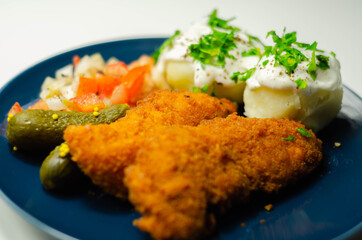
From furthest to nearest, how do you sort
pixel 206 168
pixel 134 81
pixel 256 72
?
pixel 134 81
pixel 256 72
pixel 206 168

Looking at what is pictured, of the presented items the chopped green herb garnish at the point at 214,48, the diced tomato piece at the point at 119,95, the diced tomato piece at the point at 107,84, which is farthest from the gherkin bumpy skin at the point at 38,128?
the chopped green herb garnish at the point at 214,48

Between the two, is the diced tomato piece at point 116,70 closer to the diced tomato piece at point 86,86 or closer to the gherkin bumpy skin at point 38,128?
the diced tomato piece at point 86,86

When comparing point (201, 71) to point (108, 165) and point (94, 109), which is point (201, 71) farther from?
point (108, 165)

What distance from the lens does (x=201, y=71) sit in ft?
12.1

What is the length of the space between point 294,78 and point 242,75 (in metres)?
0.60

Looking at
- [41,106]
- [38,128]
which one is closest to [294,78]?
[38,128]

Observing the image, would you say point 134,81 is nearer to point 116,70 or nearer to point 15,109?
point 116,70

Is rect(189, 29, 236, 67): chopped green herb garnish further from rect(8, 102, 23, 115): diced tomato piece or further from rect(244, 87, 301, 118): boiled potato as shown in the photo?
rect(8, 102, 23, 115): diced tomato piece

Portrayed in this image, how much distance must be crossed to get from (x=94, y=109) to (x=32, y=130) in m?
0.62

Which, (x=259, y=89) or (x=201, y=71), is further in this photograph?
(x=201, y=71)

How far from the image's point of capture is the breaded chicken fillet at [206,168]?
7.49 ft

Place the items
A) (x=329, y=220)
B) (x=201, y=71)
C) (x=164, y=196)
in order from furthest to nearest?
(x=201, y=71)
(x=329, y=220)
(x=164, y=196)

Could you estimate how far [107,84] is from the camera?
3877 millimetres

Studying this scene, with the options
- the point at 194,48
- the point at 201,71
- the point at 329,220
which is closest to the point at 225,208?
the point at 329,220
